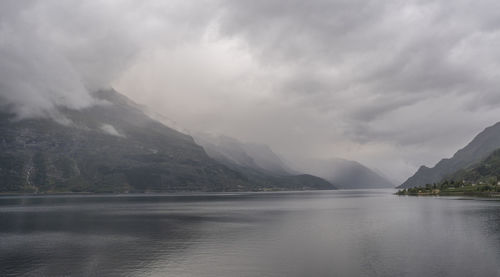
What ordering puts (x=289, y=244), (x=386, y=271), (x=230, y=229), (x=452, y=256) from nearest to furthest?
1. (x=386, y=271)
2. (x=452, y=256)
3. (x=289, y=244)
4. (x=230, y=229)

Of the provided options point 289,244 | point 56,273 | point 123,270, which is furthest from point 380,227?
point 56,273

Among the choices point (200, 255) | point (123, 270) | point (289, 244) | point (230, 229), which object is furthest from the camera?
point (230, 229)

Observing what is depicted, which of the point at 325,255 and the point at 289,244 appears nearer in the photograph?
the point at 325,255

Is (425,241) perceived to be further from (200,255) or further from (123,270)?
(123,270)

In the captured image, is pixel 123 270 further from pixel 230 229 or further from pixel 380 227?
pixel 380 227

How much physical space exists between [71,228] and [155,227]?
97.2 feet

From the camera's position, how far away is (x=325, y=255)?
75.0 metres

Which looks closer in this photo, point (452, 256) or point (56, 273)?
point (56, 273)

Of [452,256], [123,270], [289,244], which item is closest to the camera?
[123,270]

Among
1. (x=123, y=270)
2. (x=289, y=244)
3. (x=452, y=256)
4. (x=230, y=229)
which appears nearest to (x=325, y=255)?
(x=289, y=244)

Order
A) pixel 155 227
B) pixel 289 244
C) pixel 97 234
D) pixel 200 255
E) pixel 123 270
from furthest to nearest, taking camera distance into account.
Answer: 1. pixel 155 227
2. pixel 97 234
3. pixel 289 244
4. pixel 200 255
5. pixel 123 270

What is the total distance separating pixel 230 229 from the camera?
120 m

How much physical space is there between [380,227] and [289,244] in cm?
4616

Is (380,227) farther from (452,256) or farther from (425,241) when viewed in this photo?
(452,256)
